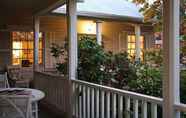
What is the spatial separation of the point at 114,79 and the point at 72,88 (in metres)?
0.88

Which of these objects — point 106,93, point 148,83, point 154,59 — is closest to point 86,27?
point 154,59

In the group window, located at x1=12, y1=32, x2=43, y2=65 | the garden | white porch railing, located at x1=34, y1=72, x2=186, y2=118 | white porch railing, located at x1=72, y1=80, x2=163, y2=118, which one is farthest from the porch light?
white porch railing, located at x1=72, y1=80, x2=163, y2=118

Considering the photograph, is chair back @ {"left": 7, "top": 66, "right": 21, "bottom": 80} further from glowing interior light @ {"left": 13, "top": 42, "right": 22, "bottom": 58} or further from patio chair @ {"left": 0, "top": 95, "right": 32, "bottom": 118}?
patio chair @ {"left": 0, "top": 95, "right": 32, "bottom": 118}

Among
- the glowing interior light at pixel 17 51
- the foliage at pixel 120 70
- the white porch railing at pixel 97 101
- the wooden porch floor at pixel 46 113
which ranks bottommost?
the wooden porch floor at pixel 46 113

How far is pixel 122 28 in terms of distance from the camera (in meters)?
11.5

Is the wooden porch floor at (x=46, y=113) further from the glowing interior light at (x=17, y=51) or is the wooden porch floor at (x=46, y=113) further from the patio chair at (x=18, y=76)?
the glowing interior light at (x=17, y=51)

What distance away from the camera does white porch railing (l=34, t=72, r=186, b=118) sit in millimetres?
3102

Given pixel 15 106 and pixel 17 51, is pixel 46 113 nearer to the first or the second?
pixel 15 106

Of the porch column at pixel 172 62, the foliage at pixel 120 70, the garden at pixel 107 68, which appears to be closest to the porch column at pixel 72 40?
the garden at pixel 107 68

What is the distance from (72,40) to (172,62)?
2.78m

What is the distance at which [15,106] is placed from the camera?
10.6 ft

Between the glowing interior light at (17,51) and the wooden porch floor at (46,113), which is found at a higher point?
the glowing interior light at (17,51)

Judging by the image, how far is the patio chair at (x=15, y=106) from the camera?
322 cm

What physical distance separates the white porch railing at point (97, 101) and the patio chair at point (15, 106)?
114cm
